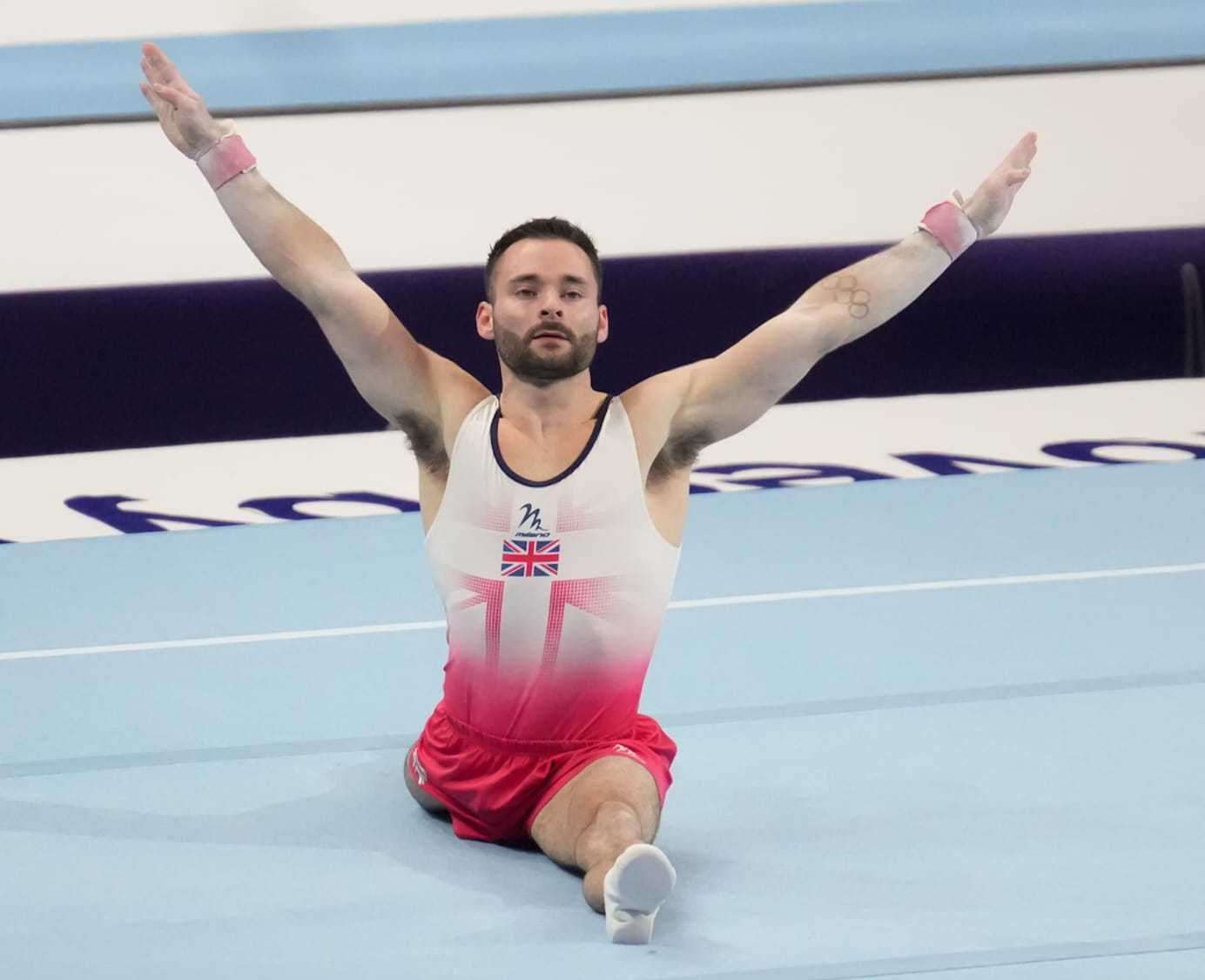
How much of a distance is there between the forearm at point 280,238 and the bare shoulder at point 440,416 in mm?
236

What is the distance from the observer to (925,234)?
315cm

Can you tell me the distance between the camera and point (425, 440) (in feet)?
10.4

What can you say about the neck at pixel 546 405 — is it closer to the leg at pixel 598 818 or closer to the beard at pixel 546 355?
the beard at pixel 546 355

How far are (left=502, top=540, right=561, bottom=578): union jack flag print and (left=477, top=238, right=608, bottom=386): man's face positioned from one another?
0.28 metres

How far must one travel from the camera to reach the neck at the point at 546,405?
123 inches

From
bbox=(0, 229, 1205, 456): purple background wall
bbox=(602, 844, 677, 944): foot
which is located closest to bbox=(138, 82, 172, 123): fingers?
bbox=(602, 844, 677, 944): foot

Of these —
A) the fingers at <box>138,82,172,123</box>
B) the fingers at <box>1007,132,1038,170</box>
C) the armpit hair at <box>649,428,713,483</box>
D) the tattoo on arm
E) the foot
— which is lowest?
the foot

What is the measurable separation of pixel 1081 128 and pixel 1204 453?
1991 mm

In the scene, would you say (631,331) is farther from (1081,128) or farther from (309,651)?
(309,651)

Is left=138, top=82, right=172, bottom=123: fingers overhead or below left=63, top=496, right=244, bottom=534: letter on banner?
overhead

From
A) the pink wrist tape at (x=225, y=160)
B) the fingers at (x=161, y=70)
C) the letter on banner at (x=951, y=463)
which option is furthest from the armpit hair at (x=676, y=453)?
the letter on banner at (x=951, y=463)

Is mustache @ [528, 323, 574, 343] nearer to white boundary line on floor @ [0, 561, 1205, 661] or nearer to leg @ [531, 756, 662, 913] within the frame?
leg @ [531, 756, 662, 913]

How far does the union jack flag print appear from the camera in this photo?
308cm

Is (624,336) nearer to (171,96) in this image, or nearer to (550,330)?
(550,330)
